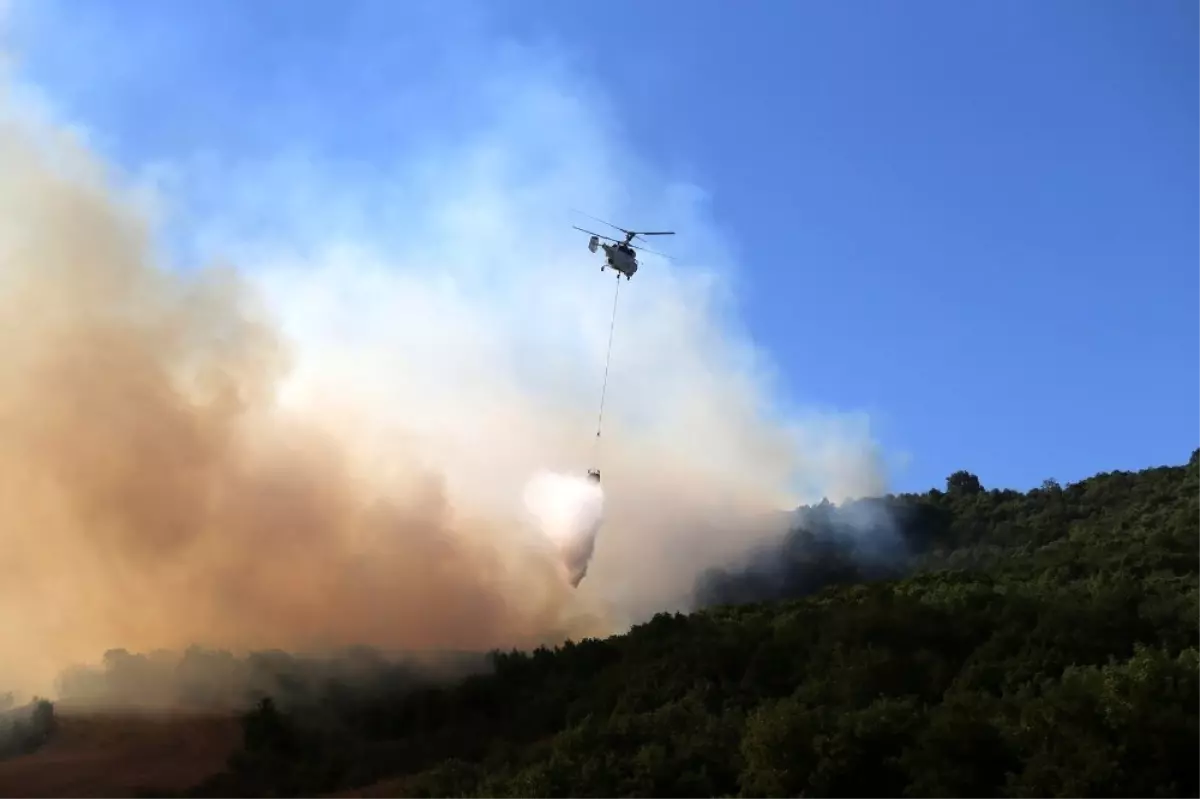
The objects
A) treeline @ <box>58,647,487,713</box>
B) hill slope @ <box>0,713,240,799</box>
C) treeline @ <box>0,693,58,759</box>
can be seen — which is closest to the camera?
hill slope @ <box>0,713,240,799</box>

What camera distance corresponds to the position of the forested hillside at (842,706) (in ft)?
65.5

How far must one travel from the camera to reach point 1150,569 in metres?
42.1

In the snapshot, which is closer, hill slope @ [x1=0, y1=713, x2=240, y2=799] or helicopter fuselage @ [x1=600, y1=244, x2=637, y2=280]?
hill slope @ [x1=0, y1=713, x2=240, y2=799]

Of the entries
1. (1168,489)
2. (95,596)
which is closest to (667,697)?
(95,596)

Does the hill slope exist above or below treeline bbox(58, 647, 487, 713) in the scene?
below

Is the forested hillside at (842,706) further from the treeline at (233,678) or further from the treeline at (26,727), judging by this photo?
the treeline at (26,727)

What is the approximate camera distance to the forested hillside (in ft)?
65.5

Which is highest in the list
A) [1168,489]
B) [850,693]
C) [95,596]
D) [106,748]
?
[1168,489]

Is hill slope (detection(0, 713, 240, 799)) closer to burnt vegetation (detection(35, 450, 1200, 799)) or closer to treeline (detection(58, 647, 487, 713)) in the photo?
treeline (detection(58, 647, 487, 713))

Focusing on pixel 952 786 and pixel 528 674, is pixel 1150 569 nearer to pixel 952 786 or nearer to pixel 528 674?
pixel 528 674

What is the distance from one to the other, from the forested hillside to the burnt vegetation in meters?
0.06

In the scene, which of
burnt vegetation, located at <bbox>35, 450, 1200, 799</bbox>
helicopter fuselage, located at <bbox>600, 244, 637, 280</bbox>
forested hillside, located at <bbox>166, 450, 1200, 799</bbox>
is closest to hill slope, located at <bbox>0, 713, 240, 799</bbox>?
burnt vegetation, located at <bbox>35, 450, 1200, 799</bbox>

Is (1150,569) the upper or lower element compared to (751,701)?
upper

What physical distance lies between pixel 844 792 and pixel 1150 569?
26.7 meters
